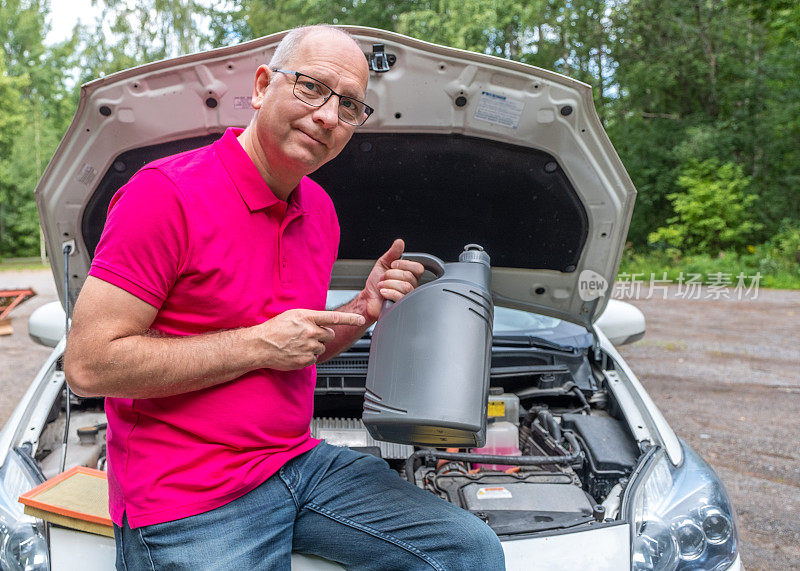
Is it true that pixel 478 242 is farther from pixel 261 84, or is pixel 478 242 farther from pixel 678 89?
pixel 678 89

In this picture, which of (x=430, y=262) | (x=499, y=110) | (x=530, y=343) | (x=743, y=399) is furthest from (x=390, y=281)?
(x=743, y=399)

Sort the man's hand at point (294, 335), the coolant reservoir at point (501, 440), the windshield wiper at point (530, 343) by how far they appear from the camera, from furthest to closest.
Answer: the windshield wiper at point (530, 343)
the coolant reservoir at point (501, 440)
the man's hand at point (294, 335)

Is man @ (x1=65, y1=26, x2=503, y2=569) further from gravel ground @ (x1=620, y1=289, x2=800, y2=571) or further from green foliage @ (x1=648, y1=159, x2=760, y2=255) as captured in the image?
green foliage @ (x1=648, y1=159, x2=760, y2=255)

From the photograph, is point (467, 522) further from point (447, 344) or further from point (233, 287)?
point (233, 287)

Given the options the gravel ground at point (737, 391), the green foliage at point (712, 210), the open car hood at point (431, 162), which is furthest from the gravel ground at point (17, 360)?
the green foliage at point (712, 210)

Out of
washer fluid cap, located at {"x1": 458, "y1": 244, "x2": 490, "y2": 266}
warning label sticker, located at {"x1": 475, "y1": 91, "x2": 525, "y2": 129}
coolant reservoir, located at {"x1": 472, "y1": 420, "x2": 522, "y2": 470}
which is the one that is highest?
warning label sticker, located at {"x1": 475, "y1": 91, "x2": 525, "y2": 129}

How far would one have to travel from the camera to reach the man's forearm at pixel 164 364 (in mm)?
1224

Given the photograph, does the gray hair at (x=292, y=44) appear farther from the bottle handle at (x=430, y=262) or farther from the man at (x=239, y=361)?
the bottle handle at (x=430, y=262)

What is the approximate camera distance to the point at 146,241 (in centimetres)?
123

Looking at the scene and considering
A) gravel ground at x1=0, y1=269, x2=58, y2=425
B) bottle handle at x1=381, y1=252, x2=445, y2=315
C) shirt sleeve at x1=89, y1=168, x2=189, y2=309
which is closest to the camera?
shirt sleeve at x1=89, y1=168, x2=189, y2=309

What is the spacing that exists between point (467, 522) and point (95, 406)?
1902 mm

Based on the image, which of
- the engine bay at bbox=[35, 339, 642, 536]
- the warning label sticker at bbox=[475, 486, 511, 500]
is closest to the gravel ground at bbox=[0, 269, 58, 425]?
the engine bay at bbox=[35, 339, 642, 536]

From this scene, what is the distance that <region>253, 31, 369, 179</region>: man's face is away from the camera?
4.67ft

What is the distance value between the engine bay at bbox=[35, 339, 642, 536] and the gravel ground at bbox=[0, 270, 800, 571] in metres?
1.12
